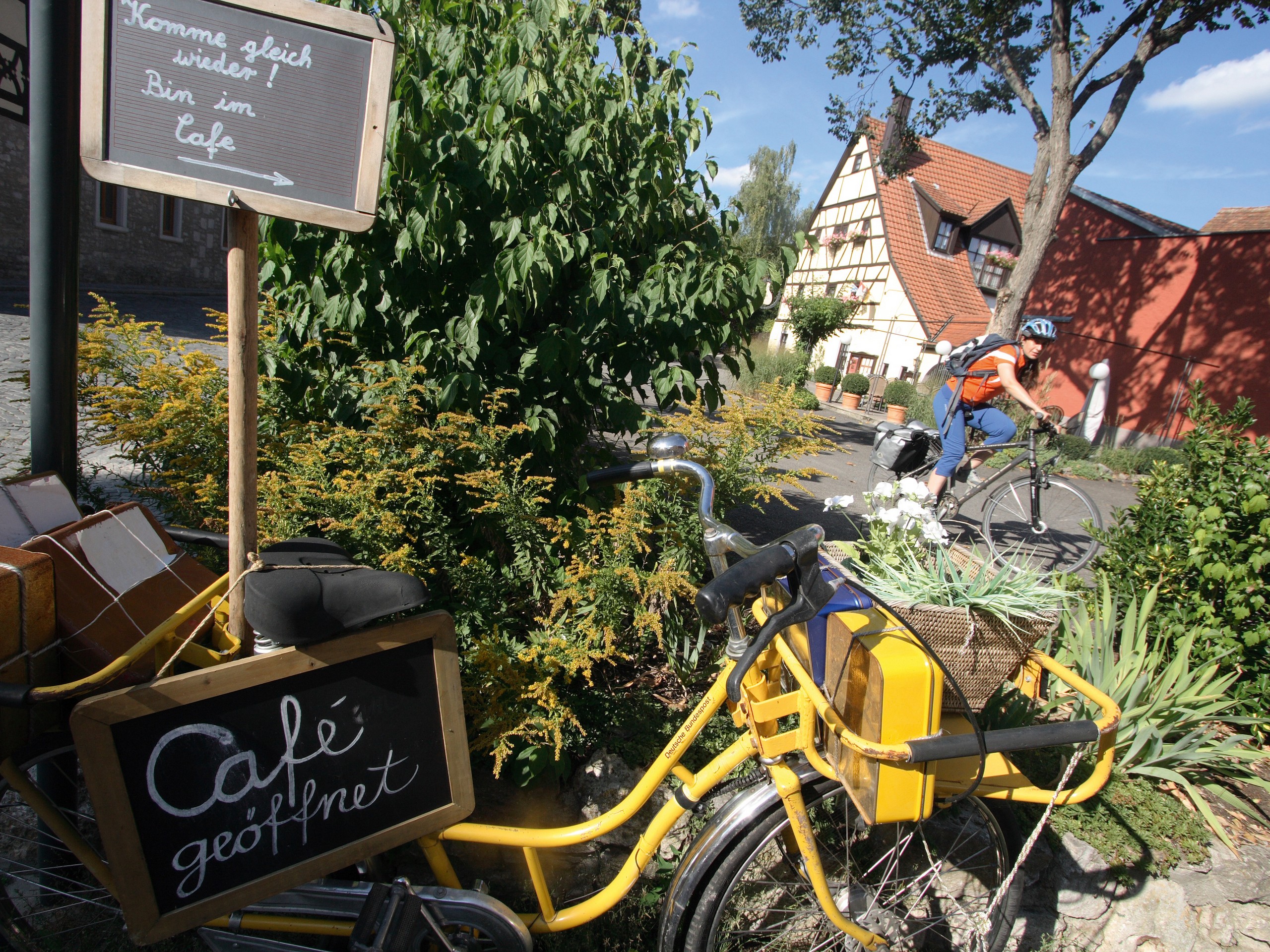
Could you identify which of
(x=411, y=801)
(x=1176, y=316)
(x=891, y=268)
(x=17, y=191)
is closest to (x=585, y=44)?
(x=411, y=801)

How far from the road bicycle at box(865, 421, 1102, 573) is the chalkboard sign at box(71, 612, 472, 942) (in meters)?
4.06

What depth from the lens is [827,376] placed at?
2150cm

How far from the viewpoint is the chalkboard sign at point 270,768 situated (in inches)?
51.4

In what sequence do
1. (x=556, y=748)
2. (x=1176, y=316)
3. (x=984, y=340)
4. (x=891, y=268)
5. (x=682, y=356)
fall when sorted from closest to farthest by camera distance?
(x=556, y=748), (x=682, y=356), (x=984, y=340), (x=1176, y=316), (x=891, y=268)

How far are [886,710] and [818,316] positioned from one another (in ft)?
57.4

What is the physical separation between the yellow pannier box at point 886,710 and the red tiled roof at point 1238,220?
21.5 m

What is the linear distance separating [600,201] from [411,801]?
2076 millimetres

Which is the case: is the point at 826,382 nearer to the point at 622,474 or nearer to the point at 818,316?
the point at 818,316

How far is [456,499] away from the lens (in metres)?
2.56

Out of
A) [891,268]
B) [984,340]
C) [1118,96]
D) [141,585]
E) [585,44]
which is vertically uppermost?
[1118,96]

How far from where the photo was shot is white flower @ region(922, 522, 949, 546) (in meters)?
2.11

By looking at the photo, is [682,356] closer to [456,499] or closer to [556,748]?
[456,499]

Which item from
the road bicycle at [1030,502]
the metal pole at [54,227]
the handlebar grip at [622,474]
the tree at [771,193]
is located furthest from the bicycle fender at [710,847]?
the tree at [771,193]

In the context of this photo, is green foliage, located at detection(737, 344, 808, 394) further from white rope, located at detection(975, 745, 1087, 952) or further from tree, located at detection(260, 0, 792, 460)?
white rope, located at detection(975, 745, 1087, 952)
